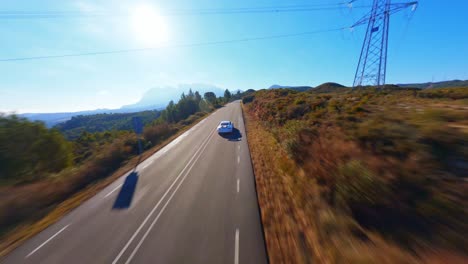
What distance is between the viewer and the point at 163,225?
6.14 metres

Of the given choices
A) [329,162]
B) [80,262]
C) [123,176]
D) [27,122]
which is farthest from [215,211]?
[27,122]

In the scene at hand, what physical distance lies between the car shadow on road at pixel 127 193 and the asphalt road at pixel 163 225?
50 millimetres

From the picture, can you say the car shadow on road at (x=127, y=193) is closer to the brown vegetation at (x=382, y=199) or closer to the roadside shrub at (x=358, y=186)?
the brown vegetation at (x=382, y=199)

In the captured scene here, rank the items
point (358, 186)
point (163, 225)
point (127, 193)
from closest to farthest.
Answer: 1. point (358, 186)
2. point (163, 225)
3. point (127, 193)

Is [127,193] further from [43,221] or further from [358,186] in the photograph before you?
[358,186]

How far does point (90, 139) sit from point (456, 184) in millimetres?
57043

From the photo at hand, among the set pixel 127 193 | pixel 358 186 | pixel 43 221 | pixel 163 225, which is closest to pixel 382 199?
pixel 358 186

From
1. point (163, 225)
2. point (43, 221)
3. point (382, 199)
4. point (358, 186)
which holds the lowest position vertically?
point (43, 221)

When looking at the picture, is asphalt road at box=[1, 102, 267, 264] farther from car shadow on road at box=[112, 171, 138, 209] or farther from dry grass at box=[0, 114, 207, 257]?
dry grass at box=[0, 114, 207, 257]

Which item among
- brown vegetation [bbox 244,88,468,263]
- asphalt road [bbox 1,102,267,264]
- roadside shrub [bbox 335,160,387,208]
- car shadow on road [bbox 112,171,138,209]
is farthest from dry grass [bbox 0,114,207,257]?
roadside shrub [bbox 335,160,387,208]

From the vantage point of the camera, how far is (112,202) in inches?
311


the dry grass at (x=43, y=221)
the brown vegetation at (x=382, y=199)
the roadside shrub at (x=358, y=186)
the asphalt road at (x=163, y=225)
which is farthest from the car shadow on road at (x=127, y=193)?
the roadside shrub at (x=358, y=186)

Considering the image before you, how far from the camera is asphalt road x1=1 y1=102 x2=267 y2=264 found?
4922 mm

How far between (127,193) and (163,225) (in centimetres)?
390
